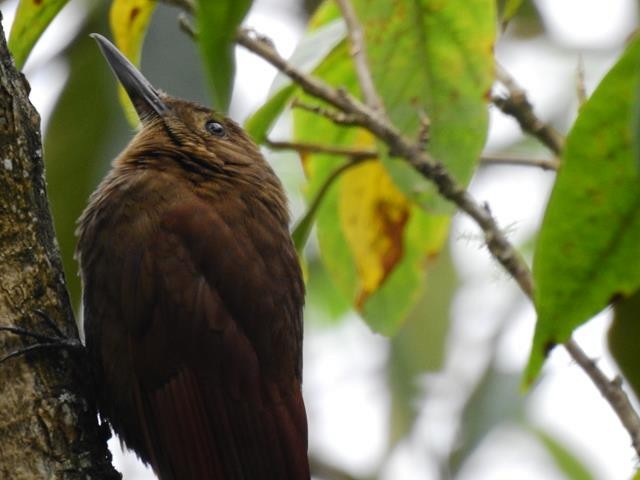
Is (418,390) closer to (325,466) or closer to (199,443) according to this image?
(325,466)

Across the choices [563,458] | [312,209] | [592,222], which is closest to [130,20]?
[312,209]

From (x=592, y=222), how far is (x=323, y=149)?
118cm

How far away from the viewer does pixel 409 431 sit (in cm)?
566

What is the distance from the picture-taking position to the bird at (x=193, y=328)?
308cm

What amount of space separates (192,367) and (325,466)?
43.2 inches

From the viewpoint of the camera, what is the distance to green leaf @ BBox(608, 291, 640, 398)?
7.88 feet

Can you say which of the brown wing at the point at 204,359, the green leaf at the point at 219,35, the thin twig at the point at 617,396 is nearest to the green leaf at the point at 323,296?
the brown wing at the point at 204,359

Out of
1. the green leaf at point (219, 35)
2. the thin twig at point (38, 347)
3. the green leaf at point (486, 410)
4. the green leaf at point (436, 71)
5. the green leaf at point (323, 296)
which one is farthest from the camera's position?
the green leaf at point (323, 296)

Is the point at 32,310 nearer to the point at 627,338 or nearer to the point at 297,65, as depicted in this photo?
the point at 297,65

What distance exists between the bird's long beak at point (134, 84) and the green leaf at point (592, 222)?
5.70 feet

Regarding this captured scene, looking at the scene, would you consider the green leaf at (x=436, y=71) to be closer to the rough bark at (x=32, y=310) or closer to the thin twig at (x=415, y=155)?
the thin twig at (x=415, y=155)

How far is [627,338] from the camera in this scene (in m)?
2.41

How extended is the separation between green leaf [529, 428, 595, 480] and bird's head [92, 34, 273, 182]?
2479 mm

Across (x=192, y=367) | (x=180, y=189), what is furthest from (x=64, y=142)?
(x=192, y=367)
